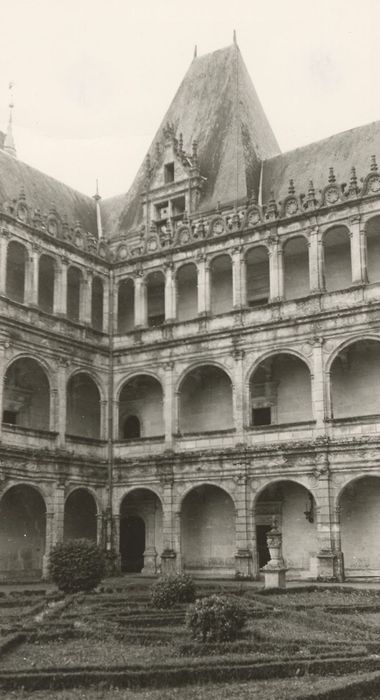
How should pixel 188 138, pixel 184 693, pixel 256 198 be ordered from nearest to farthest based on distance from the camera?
pixel 184 693, pixel 256 198, pixel 188 138

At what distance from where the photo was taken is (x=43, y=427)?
3325 centimetres

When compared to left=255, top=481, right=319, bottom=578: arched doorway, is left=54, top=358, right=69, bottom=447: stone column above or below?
above

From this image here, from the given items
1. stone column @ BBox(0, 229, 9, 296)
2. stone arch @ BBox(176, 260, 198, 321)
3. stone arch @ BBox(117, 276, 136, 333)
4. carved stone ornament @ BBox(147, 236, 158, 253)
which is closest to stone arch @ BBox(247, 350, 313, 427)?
stone arch @ BBox(176, 260, 198, 321)

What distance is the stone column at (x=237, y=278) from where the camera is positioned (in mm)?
31906

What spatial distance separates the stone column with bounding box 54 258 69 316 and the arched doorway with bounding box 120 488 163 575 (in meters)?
7.74

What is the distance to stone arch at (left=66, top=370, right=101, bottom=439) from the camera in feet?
112

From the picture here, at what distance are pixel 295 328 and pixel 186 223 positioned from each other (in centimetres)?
725

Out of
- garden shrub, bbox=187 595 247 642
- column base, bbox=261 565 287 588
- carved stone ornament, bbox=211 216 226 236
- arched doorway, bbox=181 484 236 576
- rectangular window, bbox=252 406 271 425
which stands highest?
carved stone ornament, bbox=211 216 226 236

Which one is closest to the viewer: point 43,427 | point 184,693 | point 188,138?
point 184,693

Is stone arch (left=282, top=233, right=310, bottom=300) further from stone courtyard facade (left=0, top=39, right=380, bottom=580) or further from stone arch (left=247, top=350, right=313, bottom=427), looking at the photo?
stone arch (left=247, top=350, right=313, bottom=427)

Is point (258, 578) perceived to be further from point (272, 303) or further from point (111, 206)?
point (111, 206)

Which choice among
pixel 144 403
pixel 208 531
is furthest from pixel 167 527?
pixel 144 403

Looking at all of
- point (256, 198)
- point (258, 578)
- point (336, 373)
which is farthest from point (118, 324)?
point (258, 578)

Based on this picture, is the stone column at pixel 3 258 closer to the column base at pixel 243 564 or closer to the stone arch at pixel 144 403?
the stone arch at pixel 144 403
